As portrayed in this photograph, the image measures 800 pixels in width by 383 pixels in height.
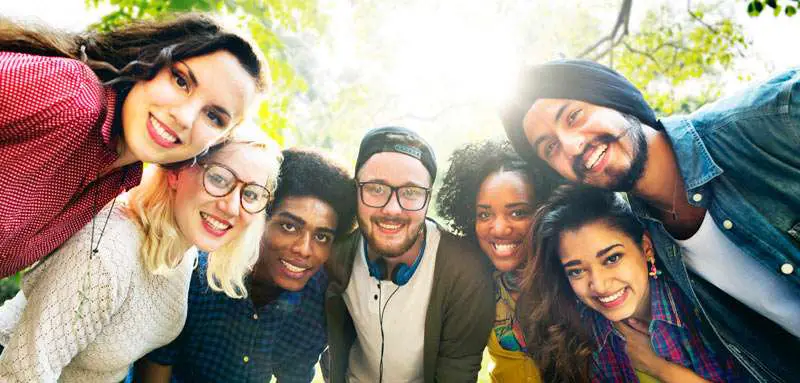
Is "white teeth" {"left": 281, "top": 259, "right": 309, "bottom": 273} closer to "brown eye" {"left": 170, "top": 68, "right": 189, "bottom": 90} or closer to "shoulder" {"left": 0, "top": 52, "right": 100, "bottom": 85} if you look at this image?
"brown eye" {"left": 170, "top": 68, "right": 189, "bottom": 90}

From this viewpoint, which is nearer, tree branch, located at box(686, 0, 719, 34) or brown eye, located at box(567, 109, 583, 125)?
brown eye, located at box(567, 109, 583, 125)

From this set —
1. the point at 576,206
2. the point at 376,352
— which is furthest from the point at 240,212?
the point at 576,206

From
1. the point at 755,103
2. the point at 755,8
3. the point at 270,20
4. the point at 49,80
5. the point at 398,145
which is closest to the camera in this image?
the point at 49,80

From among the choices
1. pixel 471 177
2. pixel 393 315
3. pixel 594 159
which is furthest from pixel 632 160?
pixel 393 315

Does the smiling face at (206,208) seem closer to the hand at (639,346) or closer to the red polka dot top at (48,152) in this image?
the red polka dot top at (48,152)

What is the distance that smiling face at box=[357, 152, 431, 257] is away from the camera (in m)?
3.37

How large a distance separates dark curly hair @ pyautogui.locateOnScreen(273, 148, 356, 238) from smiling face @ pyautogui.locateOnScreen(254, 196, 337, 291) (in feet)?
0.22

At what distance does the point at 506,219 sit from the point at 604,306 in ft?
2.73

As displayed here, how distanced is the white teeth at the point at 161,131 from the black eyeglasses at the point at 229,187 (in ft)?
1.69

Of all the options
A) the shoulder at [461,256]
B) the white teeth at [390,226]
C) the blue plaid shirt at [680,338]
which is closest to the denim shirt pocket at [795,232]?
the blue plaid shirt at [680,338]

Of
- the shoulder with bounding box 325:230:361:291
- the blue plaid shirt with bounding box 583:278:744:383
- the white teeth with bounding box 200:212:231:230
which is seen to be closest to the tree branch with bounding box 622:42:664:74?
the blue plaid shirt with bounding box 583:278:744:383

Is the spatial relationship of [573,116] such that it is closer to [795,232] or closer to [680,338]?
[795,232]

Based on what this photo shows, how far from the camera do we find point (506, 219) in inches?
133

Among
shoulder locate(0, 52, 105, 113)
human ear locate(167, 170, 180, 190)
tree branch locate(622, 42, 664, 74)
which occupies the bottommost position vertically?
human ear locate(167, 170, 180, 190)
